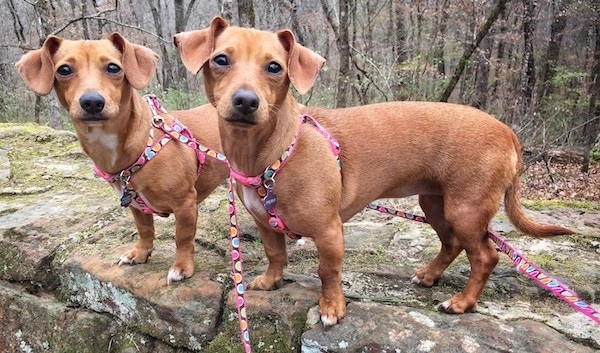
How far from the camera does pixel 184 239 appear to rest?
350 cm

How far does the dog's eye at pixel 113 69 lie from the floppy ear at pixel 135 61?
5 centimetres

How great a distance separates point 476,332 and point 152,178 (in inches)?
87.6

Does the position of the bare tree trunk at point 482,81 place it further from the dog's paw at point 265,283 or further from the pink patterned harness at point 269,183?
the pink patterned harness at point 269,183

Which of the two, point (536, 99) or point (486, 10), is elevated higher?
point (486, 10)

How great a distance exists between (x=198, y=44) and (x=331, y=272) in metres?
1.51

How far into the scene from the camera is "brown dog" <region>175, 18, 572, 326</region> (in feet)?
8.61

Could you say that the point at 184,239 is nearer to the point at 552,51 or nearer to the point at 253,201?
the point at 253,201

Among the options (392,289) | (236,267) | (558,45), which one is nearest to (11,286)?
(236,267)

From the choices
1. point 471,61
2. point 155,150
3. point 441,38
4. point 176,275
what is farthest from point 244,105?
point 441,38

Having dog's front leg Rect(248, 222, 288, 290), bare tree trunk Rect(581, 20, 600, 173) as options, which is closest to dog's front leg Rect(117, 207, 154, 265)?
dog's front leg Rect(248, 222, 288, 290)

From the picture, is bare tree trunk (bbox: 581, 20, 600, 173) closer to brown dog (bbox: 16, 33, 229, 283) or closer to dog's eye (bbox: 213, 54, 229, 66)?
brown dog (bbox: 16, 33, 229, 283)

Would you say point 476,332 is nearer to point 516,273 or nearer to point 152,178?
A: point 516,273

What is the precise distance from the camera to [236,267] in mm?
2914

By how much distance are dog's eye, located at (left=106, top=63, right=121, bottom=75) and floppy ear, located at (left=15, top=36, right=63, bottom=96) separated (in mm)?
362
